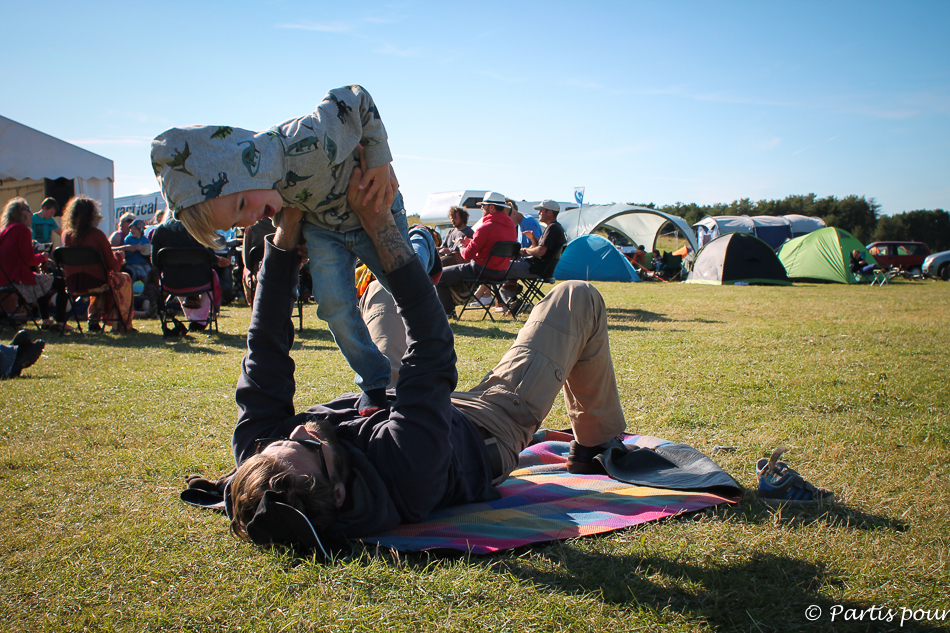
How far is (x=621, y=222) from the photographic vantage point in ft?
89.9

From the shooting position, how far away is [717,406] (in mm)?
3822

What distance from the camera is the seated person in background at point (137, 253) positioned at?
9734 millimetres

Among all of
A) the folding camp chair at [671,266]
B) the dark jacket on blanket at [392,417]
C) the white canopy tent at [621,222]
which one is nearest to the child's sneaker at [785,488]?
the dark jacket on blanket at [392,417]

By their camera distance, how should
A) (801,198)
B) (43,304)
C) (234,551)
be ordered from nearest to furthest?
1. (234,551)
2. (43,304)
3. (801,198)

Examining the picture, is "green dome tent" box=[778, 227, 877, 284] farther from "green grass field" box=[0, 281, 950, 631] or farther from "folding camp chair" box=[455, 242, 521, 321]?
"green grass field" box=[0, 281, 950, 631]

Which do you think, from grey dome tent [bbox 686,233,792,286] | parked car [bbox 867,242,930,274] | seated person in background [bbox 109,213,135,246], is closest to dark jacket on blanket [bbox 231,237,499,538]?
seated person in background [bbox 109,213,135,246]

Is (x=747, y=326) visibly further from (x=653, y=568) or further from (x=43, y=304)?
(x=43, y=304)

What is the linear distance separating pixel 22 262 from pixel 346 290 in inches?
279

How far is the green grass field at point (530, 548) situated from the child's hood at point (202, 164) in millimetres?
1124

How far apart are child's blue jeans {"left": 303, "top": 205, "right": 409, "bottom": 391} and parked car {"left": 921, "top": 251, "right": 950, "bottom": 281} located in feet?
79.9

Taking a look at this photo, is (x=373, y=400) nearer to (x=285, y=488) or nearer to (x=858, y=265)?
(x=285, y=488)

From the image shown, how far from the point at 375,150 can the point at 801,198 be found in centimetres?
5373

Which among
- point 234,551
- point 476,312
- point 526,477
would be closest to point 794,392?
point 526,477

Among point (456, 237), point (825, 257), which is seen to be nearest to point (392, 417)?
point (456, 237)
